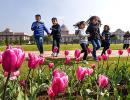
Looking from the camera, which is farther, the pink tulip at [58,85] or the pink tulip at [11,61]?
the pink tulip at [58,85]

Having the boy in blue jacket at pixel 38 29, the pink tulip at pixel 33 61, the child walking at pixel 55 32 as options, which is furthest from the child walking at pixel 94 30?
the pink tulip at pixel 33 61

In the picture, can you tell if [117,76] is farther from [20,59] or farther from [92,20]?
[92,20]

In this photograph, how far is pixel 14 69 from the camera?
2.17m

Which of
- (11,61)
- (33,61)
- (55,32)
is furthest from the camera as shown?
(55,32)

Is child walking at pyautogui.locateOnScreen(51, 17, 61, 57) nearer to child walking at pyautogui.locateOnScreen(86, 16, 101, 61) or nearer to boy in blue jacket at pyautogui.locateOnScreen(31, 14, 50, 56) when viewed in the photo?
boy in blue jacket at pyautogui.locateOnScreen(31, 14, 50, 56)

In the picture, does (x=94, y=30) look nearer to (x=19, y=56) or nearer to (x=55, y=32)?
(x=55, y=32)

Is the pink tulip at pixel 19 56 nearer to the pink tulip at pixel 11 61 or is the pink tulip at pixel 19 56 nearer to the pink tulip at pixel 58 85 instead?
the pink tulip at pixel 11 61

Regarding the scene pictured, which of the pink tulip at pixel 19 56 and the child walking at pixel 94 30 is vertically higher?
the child walking at pixel 94 30

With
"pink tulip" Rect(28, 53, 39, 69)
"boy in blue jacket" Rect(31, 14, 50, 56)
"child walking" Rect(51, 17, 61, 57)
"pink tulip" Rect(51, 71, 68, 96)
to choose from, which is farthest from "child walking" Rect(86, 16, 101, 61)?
"pink tulip" Rect(51, 71, 68, 96)

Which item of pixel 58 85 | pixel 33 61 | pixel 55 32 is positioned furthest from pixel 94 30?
pixel 58 85

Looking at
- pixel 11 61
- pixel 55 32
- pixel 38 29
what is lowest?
pixel 11 61

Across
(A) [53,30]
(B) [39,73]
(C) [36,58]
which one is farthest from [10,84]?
(A) [53,30]

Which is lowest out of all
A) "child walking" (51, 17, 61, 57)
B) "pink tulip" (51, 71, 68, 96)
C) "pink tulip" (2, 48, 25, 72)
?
"pink tulip" (51, 71, 68, 96)

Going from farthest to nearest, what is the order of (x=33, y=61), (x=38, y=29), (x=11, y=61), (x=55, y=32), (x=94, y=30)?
1. (x=55, y=32)
2. (x=38, y=29)
3. (x=94, y=30)
4. (x=33, y=61)
5. (x=11, y=61)
